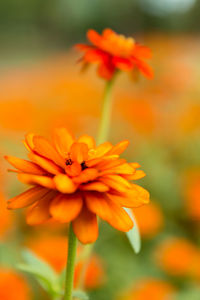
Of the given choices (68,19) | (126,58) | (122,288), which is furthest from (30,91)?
(68,19)

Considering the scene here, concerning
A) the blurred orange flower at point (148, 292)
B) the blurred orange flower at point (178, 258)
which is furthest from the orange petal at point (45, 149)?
the blurred orange flower at point (178, 258)

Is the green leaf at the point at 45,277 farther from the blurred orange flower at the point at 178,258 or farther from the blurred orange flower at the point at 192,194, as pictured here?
the blurred orange flower at the point at 192,194

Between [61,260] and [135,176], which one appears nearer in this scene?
[135,176]

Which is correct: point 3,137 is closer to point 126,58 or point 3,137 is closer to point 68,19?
point 126,58

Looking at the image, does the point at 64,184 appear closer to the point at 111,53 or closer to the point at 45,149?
the point at 45,149

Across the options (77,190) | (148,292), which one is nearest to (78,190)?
(77,190)

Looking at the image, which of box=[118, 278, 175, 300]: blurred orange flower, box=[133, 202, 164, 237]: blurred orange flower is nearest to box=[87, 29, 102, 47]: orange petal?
box=[118, 278, 175, 300]: blurred orange flower
